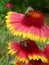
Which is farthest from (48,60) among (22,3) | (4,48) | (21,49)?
(22,3)

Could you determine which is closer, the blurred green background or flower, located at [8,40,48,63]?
flower, located at [8,40,48,63]

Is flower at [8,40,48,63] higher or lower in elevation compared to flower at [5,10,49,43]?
lower

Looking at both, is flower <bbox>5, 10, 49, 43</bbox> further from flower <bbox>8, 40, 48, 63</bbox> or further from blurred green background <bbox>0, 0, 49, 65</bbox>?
blurred green background <bbox>0, 0, 49, 65</bbox>

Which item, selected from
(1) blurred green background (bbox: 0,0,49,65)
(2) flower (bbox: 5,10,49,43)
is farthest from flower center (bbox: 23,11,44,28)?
(1) blurred green background (bbox: 0,0,49,65)

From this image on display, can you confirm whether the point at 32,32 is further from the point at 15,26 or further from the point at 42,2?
the point at 42,2

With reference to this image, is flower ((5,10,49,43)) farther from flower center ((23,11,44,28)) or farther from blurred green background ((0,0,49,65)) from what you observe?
blurred green background ((0,0,49,65))

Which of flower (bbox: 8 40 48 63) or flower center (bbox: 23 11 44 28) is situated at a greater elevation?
flower center (bbox: 23 11 44 28)

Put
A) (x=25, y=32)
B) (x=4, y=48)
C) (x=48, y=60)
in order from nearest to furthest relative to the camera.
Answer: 1. (x=25, y=32)
2. (x=48, y=60)
3. (x=4, y=48)
